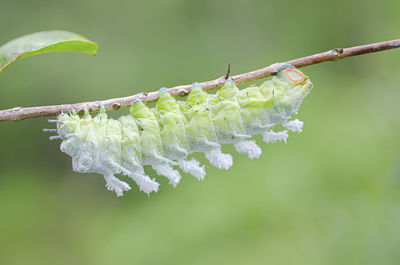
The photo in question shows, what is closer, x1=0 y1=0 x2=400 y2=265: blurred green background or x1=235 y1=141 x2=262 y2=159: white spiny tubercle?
x1=235 y1=141 x2=262 y2=159: white spiny tubercle

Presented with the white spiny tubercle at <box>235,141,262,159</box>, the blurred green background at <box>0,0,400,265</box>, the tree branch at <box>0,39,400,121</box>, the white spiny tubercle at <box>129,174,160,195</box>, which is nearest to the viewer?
the tree branch at <box>0,39,400,121</box>

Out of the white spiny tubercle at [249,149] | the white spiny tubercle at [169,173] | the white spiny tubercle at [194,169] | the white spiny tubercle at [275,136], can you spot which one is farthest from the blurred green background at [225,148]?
the white spiny tubercle at [169,173]

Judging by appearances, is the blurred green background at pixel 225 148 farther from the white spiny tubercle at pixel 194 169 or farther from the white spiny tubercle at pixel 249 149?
the white spiny tubercle at pixel 194 169

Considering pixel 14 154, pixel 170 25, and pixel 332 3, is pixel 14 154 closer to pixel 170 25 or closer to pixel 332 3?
pixel 170 25

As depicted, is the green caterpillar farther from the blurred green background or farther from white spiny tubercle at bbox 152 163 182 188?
the blurred green background

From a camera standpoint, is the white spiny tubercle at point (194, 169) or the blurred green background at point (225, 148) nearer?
the white spiny tubercle at point (194, 169)

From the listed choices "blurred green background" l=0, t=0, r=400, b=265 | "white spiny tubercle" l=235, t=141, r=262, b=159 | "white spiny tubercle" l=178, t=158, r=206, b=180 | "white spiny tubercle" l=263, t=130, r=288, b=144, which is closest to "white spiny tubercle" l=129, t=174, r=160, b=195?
"white spiny tubercle" l=178, t=158, r=206, b=180

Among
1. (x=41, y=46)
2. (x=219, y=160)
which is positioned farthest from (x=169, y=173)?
(x=41, y=46)
